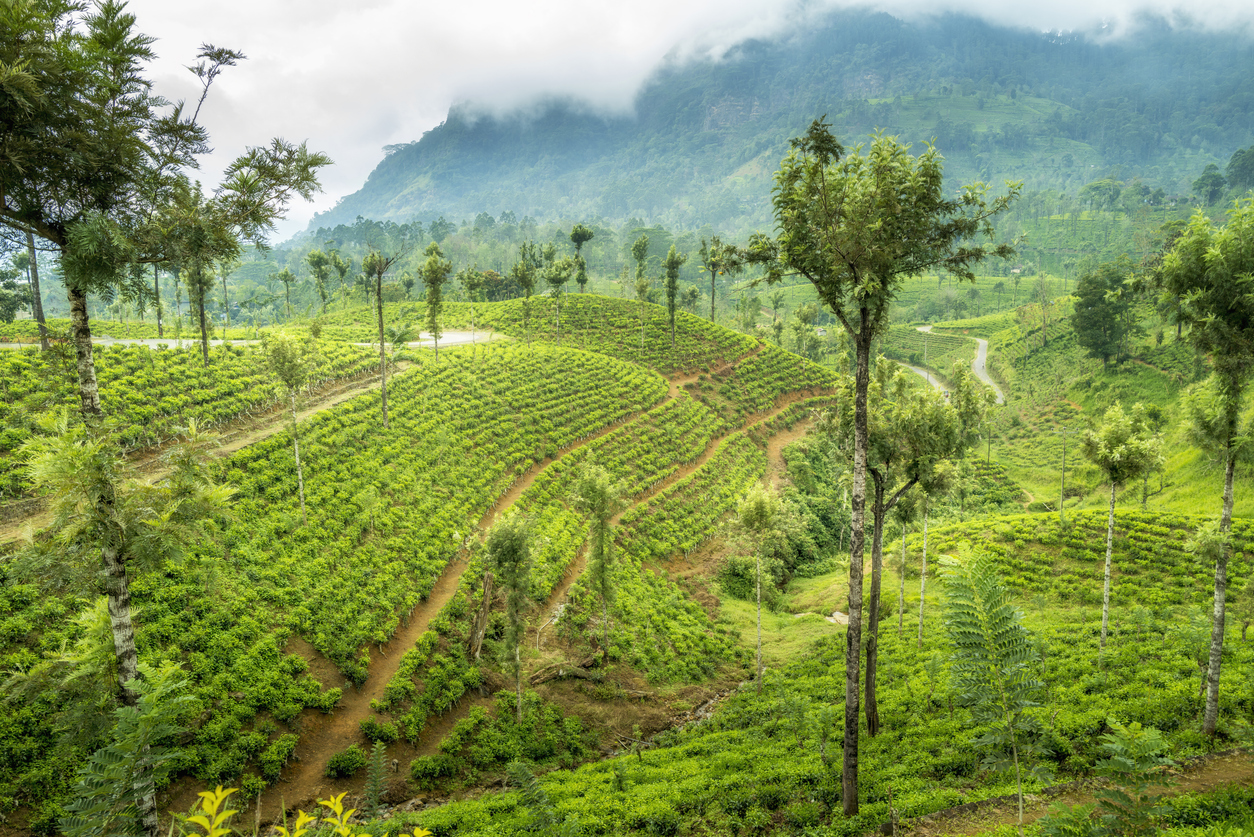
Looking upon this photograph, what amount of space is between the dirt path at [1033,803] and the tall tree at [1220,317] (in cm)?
195

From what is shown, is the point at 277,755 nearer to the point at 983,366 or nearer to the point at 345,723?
the point at 345,723

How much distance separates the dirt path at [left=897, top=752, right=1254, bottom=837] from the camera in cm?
1000

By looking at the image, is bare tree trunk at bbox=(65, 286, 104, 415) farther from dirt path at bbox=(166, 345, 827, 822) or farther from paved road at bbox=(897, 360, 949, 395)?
paved road at bbox=(897, 360, 949, 395)

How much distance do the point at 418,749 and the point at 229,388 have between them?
912 inches

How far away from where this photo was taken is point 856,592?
11.4m

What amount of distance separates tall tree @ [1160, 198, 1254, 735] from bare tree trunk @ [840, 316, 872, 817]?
24.4 feet

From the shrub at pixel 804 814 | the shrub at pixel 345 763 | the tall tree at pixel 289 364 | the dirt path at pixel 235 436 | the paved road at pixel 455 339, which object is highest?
the paved road at pixel 455 339

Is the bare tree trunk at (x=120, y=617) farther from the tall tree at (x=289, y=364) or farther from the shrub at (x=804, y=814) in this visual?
the tall tree at (x=289, y=364)

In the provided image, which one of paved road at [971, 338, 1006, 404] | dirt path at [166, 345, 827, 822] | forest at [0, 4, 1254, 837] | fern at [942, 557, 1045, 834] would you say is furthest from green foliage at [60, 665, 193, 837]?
paved road at [971, 338, 1006, 404]

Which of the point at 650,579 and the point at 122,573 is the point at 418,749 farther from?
the point at 650,579

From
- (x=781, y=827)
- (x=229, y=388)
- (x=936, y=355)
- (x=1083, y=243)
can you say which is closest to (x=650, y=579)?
(x=781, y=827)

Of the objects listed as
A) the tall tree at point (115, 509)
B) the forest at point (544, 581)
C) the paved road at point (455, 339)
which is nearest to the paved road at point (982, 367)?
the forest at point (544, 581)

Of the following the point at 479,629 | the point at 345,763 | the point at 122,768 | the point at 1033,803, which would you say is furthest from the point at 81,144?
the point at 1033,803

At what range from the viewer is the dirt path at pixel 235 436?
16422mm
